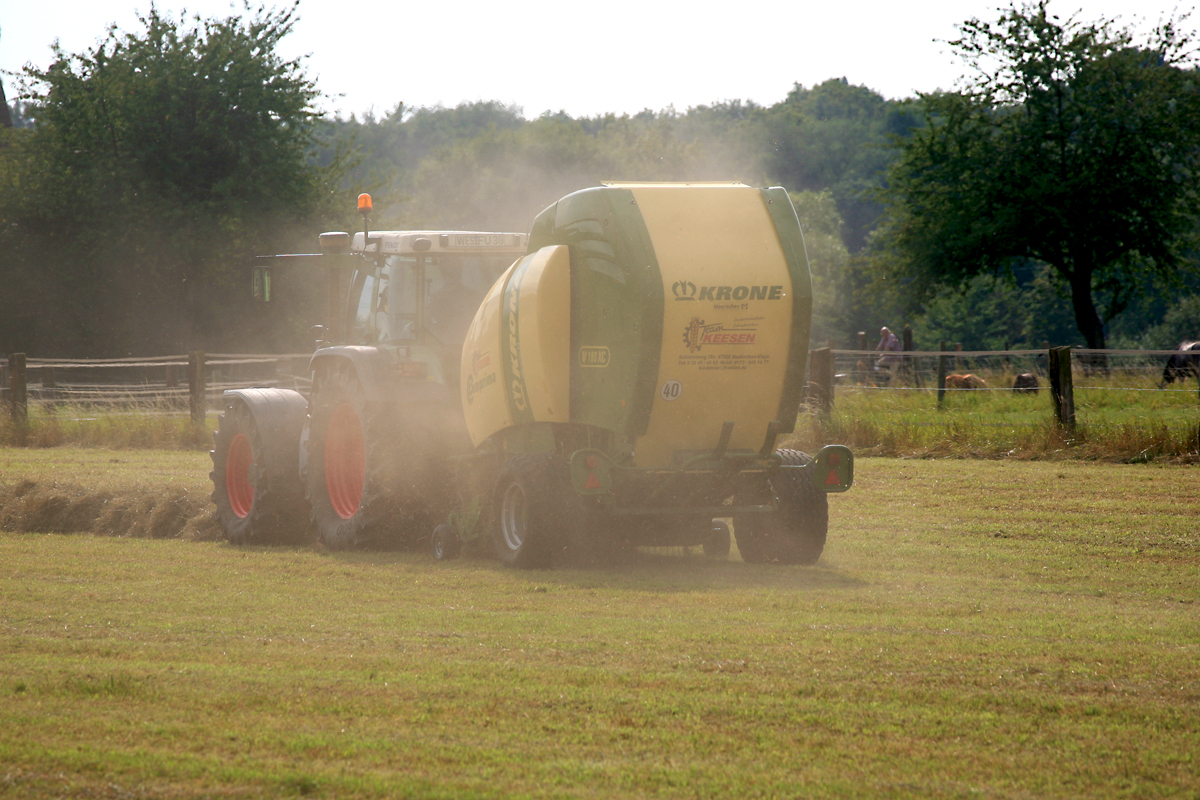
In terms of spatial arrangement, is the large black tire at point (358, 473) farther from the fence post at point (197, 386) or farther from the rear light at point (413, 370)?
the fence post at point (197, 386)

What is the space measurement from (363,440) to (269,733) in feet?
18.1

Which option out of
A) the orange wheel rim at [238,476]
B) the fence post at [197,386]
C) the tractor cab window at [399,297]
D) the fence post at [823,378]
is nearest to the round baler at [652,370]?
the tractor cab window at [399,297]

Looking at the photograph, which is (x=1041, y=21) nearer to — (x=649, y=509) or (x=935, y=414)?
(x=935, y=414)

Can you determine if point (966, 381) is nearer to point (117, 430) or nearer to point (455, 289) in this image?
point (455, 289)

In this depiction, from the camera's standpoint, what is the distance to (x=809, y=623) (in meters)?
6.27

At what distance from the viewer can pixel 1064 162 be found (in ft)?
96.5

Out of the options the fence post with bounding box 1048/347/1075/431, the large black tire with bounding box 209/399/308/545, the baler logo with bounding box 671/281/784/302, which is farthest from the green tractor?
the fence post with bounding box 1048/347/1075/431

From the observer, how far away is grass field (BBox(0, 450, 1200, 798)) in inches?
151

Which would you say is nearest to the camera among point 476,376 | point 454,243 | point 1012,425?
point 476,376

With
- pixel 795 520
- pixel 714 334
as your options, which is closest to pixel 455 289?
pixel 714 334

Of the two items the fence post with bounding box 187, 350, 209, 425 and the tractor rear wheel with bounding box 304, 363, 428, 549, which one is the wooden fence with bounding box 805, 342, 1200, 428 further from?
the fence post with bounding box 187, 350, 209, 425

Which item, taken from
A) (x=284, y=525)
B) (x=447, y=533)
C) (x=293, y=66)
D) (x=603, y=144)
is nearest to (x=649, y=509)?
(x=447, y=533)

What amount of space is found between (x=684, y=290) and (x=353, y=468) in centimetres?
378

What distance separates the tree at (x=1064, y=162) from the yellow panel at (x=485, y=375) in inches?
901
